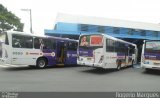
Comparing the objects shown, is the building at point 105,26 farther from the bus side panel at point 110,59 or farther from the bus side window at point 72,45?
the bus side panel at point 110,59

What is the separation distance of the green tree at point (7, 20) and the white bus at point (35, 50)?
2960 centimetres

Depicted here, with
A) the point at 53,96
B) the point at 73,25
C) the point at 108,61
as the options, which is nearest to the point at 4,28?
the point at 73,25

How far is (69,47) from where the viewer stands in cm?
2031

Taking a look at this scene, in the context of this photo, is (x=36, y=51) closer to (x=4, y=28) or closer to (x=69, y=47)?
(x=69, y=47)

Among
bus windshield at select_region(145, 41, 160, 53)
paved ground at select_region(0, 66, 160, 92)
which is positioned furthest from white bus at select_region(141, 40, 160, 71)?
paved ground at select_region(0, 66, 160, 92)

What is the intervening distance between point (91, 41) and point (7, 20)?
34964 millimetres

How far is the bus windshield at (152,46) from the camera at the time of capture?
→ 1659 cm

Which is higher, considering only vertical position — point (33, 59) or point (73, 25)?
point (73, 25)

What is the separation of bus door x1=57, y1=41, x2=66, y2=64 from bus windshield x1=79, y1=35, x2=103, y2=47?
10.6ft

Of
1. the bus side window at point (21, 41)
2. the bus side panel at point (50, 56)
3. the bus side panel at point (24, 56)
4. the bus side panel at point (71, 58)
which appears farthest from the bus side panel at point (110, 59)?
the bus side window at point (21, 41)

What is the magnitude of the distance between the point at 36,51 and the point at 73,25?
16.3 metres

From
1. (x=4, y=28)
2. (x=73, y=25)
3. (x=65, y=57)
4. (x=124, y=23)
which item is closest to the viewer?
(x=65, y=57)

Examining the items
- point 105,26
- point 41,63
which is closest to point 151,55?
point 41,63

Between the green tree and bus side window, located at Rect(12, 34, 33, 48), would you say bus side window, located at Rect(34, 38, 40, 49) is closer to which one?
bus side window, located at Rect(12, 34, 33, 48)
